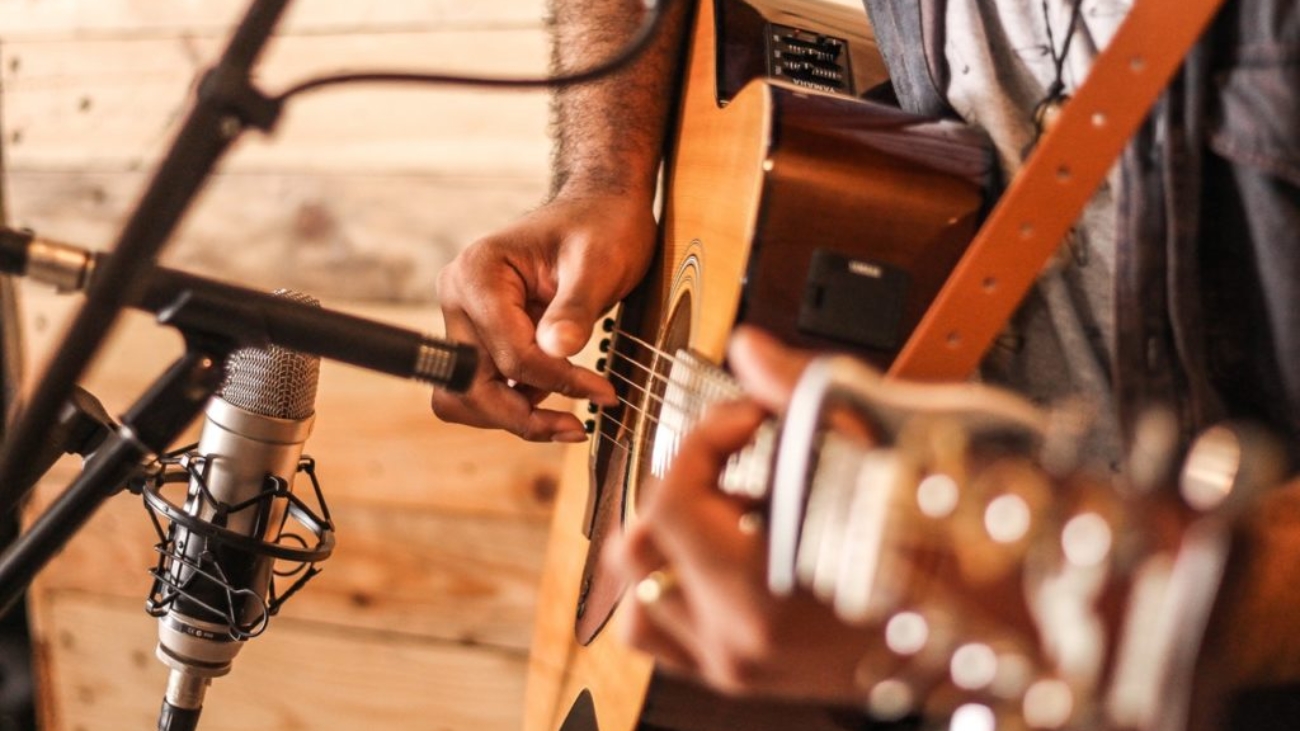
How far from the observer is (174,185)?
484 mm

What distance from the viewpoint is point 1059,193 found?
0.67m

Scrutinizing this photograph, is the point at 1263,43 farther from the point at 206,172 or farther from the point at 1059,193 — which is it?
the point at 206,172

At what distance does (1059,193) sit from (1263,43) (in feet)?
0.43

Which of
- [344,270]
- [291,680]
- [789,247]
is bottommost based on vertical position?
[291,680]

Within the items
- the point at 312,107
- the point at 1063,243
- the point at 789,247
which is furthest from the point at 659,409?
the point at 312,107

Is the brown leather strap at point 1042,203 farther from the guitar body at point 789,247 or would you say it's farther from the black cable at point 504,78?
the black cable at point 504,78

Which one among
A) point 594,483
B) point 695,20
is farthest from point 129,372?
point 695,20

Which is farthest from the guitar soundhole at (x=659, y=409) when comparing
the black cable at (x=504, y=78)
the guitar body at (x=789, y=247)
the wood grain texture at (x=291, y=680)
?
the wood grain texture at (x=291, y=680)

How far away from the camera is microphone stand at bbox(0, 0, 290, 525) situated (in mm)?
486

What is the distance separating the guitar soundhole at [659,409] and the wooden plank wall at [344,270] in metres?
0.48

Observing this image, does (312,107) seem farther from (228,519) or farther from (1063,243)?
(1063,243)

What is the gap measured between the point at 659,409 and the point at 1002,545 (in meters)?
0.49

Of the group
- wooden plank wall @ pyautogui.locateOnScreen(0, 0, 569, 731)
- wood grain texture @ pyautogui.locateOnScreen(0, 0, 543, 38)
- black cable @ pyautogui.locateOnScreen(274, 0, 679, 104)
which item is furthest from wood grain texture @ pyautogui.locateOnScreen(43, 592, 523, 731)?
black cable @ pyautogui.locateOnScreen(274, 0, 679, 104)

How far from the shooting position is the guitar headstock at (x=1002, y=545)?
39 centimetres
